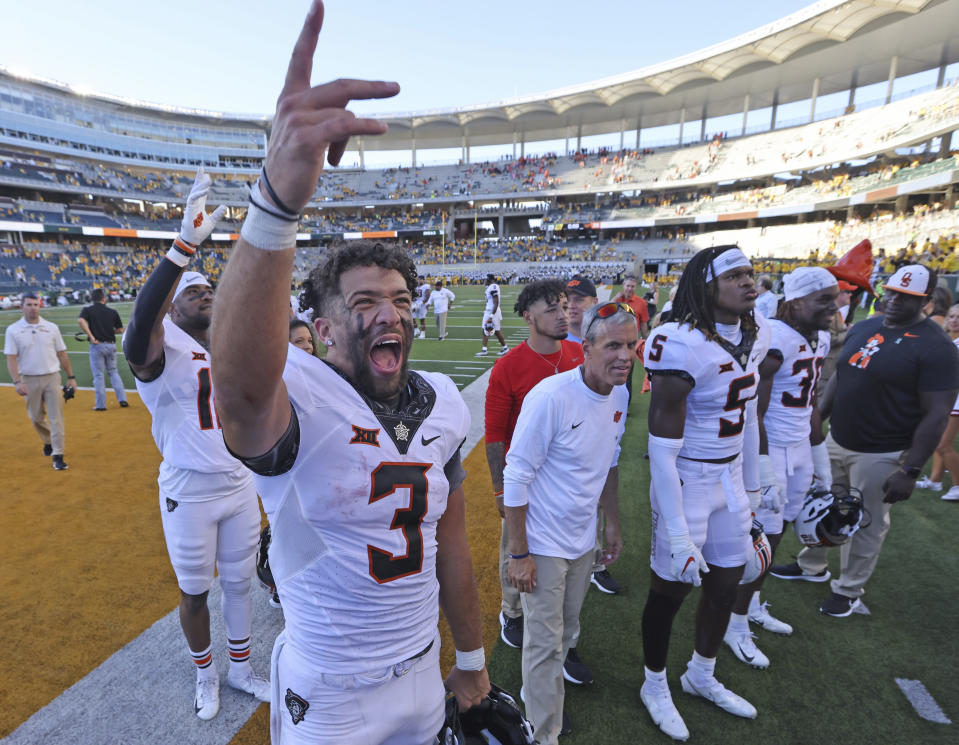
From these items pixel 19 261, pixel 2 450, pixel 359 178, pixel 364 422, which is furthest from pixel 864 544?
pixel 359 178

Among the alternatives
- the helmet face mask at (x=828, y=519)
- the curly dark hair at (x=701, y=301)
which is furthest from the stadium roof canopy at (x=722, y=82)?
the helmet face mask at (x=828, y=519)

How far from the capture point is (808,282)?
351 centimetres

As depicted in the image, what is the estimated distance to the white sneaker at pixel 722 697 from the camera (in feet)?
9.13

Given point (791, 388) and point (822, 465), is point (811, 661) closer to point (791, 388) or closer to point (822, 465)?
point (822, 465)

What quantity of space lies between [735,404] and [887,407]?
1.95m

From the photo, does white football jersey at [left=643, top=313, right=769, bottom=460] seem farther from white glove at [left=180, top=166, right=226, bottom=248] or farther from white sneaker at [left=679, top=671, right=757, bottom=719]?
white glove at [left=180, top=166, right=226, bottom=248]

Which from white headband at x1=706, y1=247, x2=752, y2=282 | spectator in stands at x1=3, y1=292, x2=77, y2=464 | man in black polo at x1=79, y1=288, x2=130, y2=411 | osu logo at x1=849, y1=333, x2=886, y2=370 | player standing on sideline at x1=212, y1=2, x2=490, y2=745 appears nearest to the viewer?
player standing on sideline at x1=212, y1=2, x2=490, y2=745

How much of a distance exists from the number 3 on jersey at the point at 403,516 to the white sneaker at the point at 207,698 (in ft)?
7.42

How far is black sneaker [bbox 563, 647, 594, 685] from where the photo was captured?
300 cm

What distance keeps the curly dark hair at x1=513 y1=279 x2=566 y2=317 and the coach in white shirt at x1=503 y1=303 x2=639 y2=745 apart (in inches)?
31.5

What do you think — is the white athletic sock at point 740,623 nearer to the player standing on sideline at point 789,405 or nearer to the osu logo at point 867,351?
the player standing on sideline at point 789,405

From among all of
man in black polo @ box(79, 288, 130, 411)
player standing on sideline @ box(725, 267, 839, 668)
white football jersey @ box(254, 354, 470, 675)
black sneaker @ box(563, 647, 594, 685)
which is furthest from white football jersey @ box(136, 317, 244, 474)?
man in black polo @ box(79, 288, 130, 411)

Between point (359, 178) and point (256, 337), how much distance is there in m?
69.9

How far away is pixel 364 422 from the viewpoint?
143 cm
